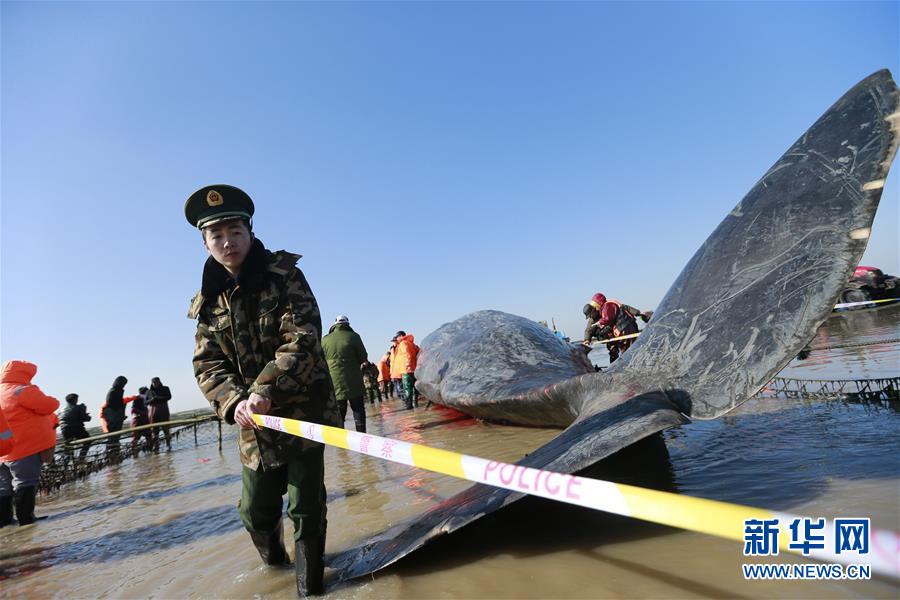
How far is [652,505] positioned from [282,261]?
7.35 feet

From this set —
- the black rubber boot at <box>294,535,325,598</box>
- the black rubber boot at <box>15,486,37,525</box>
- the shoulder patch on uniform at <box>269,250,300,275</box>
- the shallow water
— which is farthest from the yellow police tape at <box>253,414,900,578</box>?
the black rubber boot at <box>15,486,37,525</box>

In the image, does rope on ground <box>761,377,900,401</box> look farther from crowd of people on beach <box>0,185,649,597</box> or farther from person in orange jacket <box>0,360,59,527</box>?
person in orange jacket <box>0,360,59,527</box>

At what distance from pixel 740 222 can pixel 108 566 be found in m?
5.25

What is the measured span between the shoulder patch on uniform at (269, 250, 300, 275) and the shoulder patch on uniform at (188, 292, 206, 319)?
0.47 meters

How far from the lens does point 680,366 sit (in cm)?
307

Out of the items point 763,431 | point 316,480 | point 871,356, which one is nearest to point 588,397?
point 763,431

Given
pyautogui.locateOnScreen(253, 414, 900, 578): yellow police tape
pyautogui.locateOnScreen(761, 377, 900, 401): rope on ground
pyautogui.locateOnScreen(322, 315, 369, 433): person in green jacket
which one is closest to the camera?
Result: pyautogui.locateOnScreen(253, 414, 900, 578): yellow police tape

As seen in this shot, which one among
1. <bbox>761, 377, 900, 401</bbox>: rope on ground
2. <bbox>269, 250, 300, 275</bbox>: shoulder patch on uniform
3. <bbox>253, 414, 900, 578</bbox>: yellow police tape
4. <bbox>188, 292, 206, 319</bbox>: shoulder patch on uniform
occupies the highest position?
<bbox>269, 250, 300, 275</bbox>: shoulder patch on uniform

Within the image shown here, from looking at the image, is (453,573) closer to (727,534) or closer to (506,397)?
(727,534)

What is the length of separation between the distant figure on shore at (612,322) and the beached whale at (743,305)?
698cm

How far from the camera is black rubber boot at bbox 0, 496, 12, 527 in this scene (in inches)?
225

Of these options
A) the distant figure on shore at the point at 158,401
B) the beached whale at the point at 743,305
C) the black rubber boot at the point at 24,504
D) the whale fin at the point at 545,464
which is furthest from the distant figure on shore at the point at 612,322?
the distant figure on shore at the point at 158,401

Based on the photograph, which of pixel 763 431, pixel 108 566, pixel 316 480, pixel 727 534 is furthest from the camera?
pixel 763 431

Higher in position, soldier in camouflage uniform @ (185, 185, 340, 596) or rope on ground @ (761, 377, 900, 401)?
soldier in camouflage uniform @ (185, 185, 340, 596)
